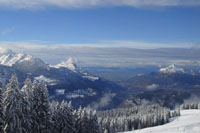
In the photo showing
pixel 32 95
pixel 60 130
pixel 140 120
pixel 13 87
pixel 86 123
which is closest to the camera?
pixel 13 87

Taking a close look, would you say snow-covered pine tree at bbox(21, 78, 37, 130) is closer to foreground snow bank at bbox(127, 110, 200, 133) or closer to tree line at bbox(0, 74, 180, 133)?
tree line at bbox(0, 74, 180, 133)

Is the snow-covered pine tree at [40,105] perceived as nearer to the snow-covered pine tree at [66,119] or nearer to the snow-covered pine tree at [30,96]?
the snow-covered pine tree at [30,96]

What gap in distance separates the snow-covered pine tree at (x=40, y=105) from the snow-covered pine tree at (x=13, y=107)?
17.6ft

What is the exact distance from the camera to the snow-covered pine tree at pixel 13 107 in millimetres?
39969

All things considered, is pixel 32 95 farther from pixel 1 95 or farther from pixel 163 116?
pixel 163 116

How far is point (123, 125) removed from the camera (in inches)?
5502

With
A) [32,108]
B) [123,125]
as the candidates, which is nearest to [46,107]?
[32,108]

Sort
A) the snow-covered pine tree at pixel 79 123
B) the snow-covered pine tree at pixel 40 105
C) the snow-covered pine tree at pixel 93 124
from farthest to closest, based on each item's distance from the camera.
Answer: the snow-covered pine tree at pixel 93 124
the snow-covered pine tree at pixel 79 123
the snow-covered pine tree at pixel 40 105

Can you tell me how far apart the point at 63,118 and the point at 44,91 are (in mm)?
13076

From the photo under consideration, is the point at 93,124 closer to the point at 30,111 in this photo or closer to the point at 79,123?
the point at 79,123

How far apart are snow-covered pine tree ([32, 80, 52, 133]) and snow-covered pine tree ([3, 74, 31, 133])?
17.6 feet

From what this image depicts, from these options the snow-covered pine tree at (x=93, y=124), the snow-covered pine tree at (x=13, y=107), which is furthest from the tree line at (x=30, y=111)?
the snow-covered pine tree at (x=93, y=124)

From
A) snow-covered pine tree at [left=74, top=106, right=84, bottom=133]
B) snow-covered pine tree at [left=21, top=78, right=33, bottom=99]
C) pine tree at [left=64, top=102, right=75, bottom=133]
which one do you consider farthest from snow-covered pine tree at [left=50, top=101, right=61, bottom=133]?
snow-covered pine tree at [left=74, top=106, right=84, bottom=133]

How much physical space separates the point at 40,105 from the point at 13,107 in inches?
306
